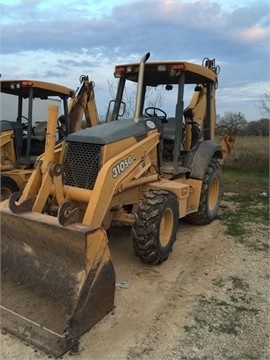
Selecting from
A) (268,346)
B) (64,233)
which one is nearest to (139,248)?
(64,233)

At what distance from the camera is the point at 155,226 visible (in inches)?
184

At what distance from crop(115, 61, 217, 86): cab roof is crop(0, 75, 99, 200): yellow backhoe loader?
6.65ft

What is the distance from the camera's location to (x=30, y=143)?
760cm

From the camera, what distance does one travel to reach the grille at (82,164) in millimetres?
4832

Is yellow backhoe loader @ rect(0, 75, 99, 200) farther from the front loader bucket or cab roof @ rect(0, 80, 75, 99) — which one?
the front loader bucket

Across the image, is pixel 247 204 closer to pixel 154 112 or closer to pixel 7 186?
pixel 154 112

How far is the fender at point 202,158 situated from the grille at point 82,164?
2.00 m

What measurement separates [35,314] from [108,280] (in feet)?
2.21

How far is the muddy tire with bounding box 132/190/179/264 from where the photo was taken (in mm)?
4668

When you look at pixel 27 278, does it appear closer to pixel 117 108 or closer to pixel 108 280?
pixel 108 280

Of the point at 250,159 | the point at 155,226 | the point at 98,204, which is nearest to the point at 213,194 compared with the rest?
the point at 155,226

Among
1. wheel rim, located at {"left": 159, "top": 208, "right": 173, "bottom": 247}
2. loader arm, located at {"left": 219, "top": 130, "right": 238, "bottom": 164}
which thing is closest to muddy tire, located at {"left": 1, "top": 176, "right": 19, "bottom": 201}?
wheel rim, located at {"left": 159, "top": 208, "right": 173, "bottom": 247}

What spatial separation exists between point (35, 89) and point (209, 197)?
3669mm

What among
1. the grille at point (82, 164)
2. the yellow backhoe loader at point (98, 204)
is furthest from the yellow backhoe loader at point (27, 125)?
the grille at point (82, 164)
